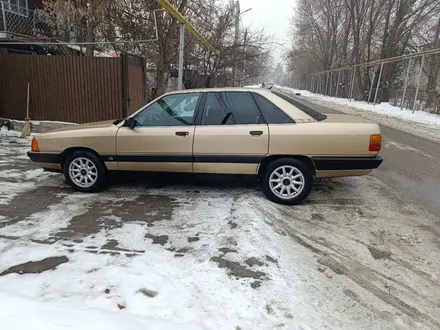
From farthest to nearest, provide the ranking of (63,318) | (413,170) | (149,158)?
(413,170)
(149,158)
(63,318)

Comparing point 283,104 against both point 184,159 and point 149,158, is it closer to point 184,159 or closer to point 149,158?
point 184,159

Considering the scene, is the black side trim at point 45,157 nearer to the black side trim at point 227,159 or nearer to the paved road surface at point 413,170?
the black side trim at point 227,159

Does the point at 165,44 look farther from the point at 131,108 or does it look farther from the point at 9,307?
the point at 9,307

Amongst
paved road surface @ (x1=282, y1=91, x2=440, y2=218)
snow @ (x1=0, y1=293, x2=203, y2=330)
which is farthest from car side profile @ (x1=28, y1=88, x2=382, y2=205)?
snow @ (x1=0, y1=293, x2=203, y2=330)

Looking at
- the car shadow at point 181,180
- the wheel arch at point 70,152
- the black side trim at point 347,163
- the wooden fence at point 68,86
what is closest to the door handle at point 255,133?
the car shadow at point 181,180

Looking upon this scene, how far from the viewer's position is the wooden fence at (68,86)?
909 centimetres

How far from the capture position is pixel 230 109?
15.2 feet

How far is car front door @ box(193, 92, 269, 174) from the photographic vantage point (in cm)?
446

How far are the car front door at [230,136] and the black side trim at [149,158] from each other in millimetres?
174

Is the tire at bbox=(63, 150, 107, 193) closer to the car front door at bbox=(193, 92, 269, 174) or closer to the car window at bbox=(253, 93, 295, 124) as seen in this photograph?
the car front door at bbox=(193, 92, 269, 174)

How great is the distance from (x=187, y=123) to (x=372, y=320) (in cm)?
324

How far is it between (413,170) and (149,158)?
506cm

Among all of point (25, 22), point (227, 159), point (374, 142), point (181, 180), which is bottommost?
point (181, 180)

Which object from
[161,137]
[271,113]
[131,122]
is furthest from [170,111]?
[271,113]
